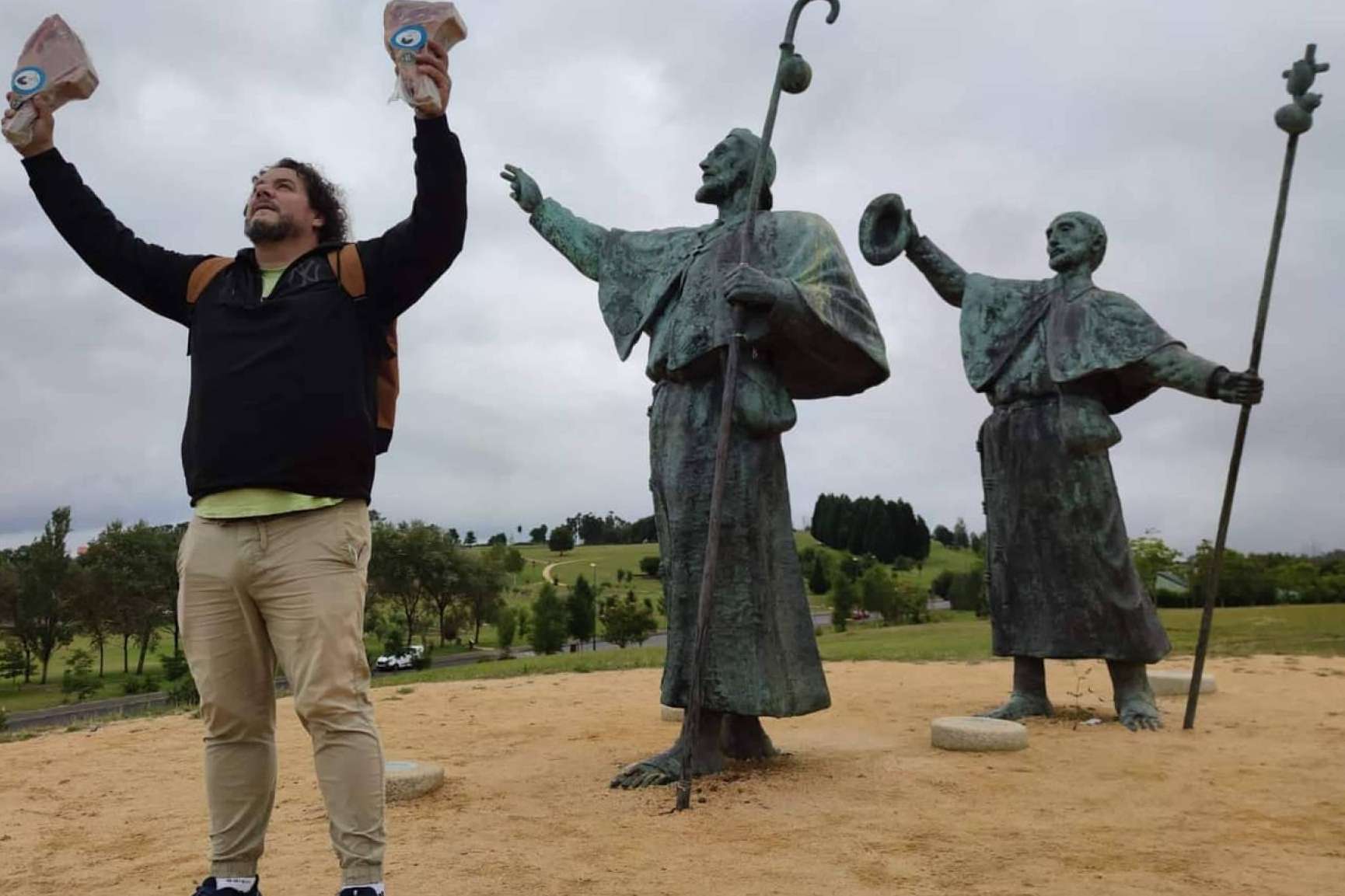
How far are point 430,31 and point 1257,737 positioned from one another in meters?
6.44

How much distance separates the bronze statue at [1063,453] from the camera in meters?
7.00

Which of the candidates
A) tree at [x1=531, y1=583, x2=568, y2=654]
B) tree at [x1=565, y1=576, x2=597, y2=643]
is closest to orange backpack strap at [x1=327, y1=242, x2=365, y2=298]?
tree at [x1=531, y1=583, x2=568, y2=654]

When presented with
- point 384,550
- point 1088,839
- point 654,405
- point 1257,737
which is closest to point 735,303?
point 654,405

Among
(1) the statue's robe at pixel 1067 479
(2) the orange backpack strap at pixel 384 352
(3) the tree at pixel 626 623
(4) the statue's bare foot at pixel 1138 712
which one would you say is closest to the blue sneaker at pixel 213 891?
(2) the orange backpack strap at pixel 384 352

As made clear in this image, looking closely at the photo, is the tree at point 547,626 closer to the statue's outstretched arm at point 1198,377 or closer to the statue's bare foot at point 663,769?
the statue's outstretched arm at point 1198,377

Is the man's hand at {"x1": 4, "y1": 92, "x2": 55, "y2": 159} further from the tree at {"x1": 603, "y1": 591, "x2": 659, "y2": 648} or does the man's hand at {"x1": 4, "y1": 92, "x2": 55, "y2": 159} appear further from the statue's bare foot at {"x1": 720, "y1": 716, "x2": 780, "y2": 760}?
the tree at {"x1": 603, "y1": 591, "x2": 659, "y2": 648}

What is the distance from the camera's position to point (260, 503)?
2910 millimetres

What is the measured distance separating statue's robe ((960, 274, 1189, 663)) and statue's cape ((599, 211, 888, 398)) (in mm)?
2171

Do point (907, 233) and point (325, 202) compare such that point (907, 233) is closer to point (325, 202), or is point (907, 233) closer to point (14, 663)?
point (325, 202)

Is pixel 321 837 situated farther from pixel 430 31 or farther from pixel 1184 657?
pixel 1184 657

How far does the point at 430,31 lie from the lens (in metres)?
2.95

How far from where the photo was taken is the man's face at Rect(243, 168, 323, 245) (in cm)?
328

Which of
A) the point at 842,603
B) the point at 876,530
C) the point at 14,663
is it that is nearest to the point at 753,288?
the point at 842,603

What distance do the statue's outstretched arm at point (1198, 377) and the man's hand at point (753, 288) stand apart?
3078 mm
